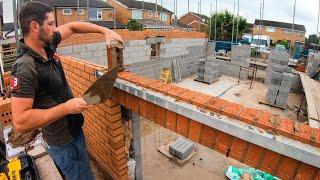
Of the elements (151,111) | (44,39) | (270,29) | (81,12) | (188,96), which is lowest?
(151,111)

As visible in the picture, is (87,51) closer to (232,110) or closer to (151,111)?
(151,111)

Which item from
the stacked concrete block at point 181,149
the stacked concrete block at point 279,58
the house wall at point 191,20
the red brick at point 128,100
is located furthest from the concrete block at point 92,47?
the house wall at point 191,20

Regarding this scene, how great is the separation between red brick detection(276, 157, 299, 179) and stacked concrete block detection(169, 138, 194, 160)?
3935mm

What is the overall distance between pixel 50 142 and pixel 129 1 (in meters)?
36.6

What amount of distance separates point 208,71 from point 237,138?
12397 mm

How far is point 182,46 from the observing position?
46.5 ft

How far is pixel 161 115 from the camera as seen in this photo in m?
2.37

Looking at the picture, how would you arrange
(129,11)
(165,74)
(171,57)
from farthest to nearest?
(129,11) → (171,57) → (165,74)

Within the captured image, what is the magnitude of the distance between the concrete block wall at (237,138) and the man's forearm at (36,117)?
884 mm

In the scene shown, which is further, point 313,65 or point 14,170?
point 313,65

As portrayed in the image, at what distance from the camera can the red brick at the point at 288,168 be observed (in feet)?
5.41

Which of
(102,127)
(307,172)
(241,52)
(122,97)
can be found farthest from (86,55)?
(241,52)

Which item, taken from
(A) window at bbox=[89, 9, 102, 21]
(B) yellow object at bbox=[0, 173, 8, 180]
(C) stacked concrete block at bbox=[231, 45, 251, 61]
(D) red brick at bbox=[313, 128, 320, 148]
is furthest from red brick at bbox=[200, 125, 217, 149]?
(A) window at bbox=[89, 9, 102, 21]

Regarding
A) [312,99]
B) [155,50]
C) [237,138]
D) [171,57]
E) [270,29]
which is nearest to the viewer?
[237,138]
